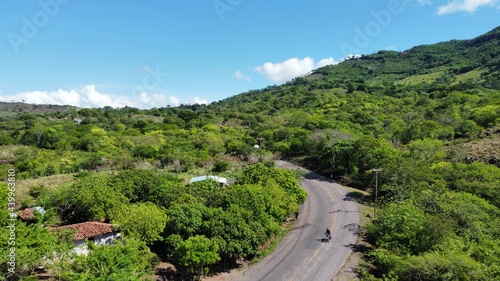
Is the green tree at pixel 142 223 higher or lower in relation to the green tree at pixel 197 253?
higher

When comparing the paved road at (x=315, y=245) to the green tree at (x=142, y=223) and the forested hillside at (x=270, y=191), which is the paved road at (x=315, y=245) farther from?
the green tree at (x=142, y=223)

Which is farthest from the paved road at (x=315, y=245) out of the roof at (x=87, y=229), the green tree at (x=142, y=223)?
the roof at (x=87, y=229)

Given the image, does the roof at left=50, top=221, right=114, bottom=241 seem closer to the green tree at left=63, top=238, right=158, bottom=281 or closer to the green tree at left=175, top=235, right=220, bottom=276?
the green tree at left=63, top=238, right=158, bottom=281

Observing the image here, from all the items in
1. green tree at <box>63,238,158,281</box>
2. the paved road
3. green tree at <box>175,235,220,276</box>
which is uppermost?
green tree at <box>63,238,158,281</box>

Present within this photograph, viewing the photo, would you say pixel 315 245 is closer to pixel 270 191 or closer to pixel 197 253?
pixel 270 191

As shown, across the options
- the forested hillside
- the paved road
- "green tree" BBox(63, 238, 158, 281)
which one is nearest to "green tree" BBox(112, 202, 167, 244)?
the forested hillside

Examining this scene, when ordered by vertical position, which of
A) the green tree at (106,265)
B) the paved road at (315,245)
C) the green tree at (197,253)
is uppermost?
the green tree at (106,265)

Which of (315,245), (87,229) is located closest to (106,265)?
(87,229)
